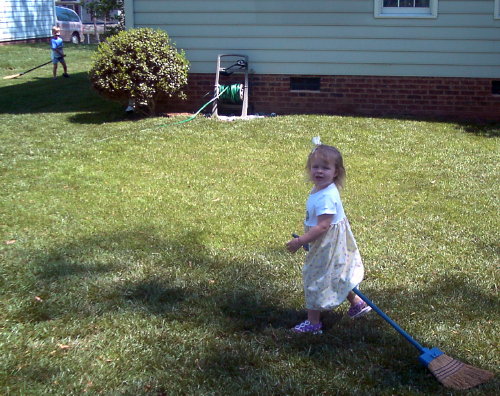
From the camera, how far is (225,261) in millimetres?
5266

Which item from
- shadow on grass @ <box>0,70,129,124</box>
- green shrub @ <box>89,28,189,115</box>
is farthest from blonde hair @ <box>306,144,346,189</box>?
shadow on grass @ <box>0,70,129,124</box>

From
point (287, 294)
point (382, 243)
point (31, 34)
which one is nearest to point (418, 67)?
point (382, 243)

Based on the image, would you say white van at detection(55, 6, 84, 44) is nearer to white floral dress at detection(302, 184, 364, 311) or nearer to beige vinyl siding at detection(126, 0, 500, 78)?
beige vinyl siding at detection(126, 0, 500, 78)

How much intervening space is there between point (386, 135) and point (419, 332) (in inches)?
235

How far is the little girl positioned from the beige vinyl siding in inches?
303

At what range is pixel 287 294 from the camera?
15.3 ft

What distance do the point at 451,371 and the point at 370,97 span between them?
8.39 meters

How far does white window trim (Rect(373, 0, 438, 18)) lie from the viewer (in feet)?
36.1

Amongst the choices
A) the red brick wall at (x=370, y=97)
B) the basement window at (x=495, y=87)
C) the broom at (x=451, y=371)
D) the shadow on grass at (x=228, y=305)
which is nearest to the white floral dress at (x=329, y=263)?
the shadow on grass at (x=228, y=305)

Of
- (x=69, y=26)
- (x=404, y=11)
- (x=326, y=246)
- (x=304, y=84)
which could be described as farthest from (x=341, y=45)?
(x=69, y=26)

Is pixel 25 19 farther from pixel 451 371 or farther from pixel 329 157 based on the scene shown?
pixel 451 371

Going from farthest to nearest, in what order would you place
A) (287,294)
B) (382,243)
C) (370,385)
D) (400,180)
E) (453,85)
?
1. (453,85)
2. (400,180)
3. (382,243)
4. (287,294)
5. (370,385)

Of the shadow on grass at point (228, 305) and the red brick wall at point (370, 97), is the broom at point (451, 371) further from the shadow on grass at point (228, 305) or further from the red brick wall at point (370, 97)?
the red brick wall at point (370, 97)

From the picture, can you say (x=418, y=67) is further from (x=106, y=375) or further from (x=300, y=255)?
(x=106, y=375)
